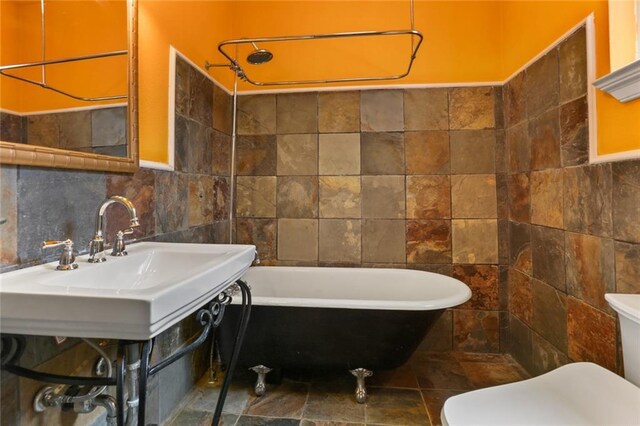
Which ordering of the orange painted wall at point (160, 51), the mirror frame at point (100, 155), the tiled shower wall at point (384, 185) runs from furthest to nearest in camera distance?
1. the tiled shower wall at point (384, 185)
2. the orange painted wall at point (160, 51)
3. the mirror frame at point (100, 155)

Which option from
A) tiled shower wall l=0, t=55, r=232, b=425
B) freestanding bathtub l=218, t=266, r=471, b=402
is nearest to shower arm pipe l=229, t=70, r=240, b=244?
tiled shower wall l=0, t=55, r=232, b=425

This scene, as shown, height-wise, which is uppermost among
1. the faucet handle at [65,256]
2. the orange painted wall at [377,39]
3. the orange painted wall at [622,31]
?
the orange painted wall at [377,39]

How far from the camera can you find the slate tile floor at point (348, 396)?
1.45 m

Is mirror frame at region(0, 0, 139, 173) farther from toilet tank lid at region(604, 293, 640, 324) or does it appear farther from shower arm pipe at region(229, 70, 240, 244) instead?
toilet tank lid at region(604, 293, 640, 324)

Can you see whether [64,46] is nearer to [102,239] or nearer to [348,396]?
[102,239]

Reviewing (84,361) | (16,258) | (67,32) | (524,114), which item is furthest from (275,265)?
(524,114)

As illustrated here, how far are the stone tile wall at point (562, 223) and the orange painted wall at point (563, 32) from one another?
8cm

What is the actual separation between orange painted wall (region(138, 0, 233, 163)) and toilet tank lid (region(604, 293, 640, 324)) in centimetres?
194

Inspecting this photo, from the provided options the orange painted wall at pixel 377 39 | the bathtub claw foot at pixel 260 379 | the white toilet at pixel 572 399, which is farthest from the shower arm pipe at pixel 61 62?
the white toilet at pixel 572 399

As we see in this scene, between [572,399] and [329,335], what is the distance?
36.8 inches

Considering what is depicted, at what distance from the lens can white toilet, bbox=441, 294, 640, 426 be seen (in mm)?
898

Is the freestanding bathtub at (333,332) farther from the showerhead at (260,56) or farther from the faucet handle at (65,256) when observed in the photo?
the showerhead at (260,56)

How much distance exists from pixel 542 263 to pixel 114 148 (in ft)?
7.32

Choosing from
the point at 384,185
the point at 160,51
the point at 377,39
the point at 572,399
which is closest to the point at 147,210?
the point at 160,51
